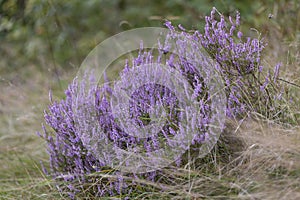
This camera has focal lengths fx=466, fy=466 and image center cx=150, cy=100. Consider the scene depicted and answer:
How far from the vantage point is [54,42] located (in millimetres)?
4883

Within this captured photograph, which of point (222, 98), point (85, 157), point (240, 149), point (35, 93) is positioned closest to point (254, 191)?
point (240, 149)

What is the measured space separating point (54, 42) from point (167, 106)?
3.18m

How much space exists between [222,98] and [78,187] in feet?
2.41

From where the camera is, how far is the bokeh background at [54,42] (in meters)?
2.67

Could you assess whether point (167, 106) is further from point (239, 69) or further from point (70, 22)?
point (70, 22)

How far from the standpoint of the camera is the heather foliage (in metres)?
1.92

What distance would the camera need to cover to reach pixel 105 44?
167 inches

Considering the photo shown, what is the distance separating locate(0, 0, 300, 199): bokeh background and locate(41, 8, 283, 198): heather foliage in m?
0.21

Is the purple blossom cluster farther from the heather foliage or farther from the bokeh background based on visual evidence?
the bokeh background

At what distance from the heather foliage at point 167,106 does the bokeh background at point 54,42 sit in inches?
8.1

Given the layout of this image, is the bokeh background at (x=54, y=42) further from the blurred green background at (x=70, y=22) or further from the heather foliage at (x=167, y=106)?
the heather foliage at (x=167, y=106)

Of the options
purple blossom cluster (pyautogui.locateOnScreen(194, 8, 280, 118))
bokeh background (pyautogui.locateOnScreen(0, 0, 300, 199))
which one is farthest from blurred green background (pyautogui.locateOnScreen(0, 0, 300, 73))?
purple blossom cluster (pyautogui.locateOnScreen(194, 8, 280, 118))

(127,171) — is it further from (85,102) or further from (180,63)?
(180,63)

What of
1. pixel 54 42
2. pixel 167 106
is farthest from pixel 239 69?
pixel 54 42
